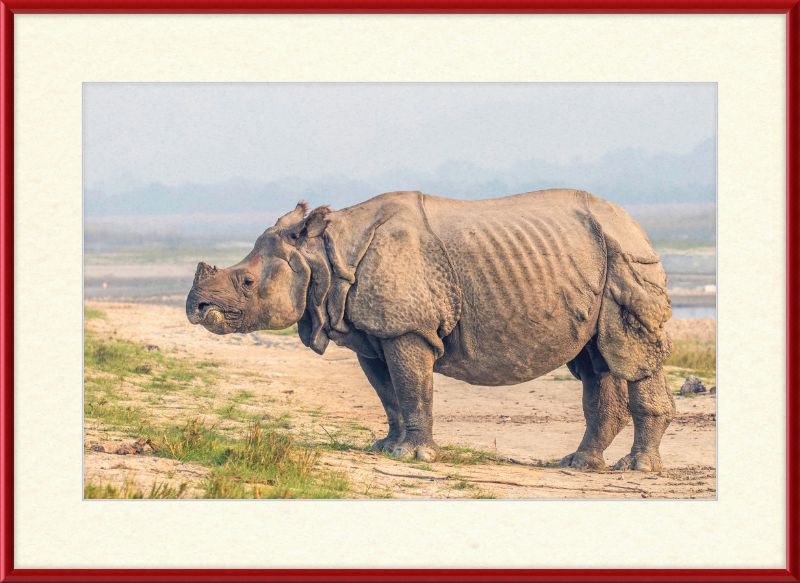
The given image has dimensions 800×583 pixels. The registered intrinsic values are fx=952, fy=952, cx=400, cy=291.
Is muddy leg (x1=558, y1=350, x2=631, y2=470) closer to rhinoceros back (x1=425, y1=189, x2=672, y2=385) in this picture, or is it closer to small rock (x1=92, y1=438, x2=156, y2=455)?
rhinoceros back (x1=425, y1=189, x2=672, y2=385)

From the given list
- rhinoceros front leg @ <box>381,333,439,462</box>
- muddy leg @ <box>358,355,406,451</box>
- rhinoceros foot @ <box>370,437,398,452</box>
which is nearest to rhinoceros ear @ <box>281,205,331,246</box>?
rhinoceros front leg @ <box>381,333,439,462</box>

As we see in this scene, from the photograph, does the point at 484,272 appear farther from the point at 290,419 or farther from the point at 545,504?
the point at 290,419

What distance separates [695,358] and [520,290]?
35.0 ft

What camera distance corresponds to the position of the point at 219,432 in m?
11.7

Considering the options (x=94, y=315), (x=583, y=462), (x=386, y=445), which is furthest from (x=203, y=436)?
(x=94, y=315)

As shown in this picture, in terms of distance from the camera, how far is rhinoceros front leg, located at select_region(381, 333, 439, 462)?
988 cm

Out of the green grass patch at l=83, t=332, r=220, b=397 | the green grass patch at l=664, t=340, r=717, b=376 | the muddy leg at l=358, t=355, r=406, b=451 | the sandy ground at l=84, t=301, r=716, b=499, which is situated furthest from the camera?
the green grass patch at l=664, t=340, r=717, b=376

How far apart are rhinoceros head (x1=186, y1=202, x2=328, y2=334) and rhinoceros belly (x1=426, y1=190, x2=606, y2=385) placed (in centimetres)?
146

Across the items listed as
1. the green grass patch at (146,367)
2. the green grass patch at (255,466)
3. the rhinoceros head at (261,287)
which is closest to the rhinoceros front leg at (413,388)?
the green grass patch at (255,466)

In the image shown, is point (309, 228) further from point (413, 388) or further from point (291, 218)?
point (413, 388)

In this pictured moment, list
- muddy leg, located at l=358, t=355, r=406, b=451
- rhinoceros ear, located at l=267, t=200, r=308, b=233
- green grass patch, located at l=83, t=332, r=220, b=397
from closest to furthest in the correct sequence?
1. rhinoceros ear, located at l=267, t=200, r=308, b=233
2. muddy leg, located at l=358, t=355, r=406, b=451
3. green grass patch, located at l=83, t=332, r=220, b=397

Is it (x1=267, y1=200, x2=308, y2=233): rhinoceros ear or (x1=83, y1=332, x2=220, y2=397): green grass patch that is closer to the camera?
(x1=267, y1=200, x2=308, y2=233): rhinoceros ear

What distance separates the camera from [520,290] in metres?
9.91
